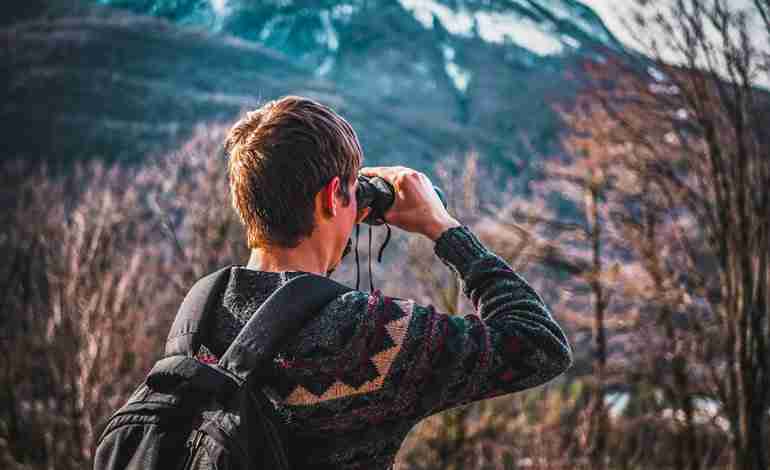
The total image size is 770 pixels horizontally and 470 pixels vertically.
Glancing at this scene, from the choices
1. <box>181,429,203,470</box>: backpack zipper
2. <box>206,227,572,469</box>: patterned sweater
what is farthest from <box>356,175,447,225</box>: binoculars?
<box>181,429,203,470</box>: backpack zipper

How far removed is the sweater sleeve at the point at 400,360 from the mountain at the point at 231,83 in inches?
1248

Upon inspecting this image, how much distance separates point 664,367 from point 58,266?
26.9 ft

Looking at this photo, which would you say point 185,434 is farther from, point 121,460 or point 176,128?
point 176,128

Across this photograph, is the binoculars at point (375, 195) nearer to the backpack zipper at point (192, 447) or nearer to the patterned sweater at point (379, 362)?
the patterned sweater at point (379, 362)

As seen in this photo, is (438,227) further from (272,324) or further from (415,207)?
(272,324)

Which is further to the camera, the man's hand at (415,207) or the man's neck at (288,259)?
the man's hand at (415,207)

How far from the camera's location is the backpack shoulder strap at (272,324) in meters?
1.18

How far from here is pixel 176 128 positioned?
4744 cm

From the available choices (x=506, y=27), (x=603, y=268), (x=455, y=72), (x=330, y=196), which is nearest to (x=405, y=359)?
(x=330, y=196)

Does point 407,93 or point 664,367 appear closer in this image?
point 664,367

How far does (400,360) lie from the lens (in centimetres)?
121

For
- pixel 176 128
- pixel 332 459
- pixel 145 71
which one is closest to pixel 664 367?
pixel 332 459

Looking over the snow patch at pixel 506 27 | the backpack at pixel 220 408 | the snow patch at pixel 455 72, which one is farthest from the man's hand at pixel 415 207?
the snow patch at pixel 455 72

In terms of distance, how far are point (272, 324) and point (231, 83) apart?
190 feet
